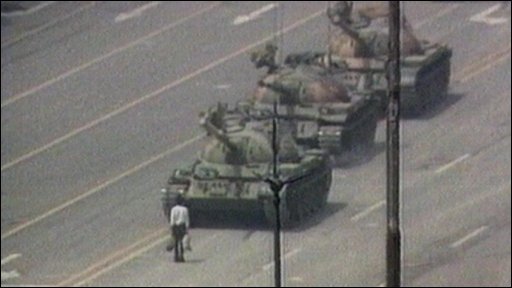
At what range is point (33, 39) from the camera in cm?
5800

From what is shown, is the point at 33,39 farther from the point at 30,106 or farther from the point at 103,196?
the point at 103,196


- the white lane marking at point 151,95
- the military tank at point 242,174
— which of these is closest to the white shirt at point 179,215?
Answer: the military tank at point 242,174

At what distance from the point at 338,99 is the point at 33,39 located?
1098 cm

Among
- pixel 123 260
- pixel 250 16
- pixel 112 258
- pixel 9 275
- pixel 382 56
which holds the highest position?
pixel 9 275

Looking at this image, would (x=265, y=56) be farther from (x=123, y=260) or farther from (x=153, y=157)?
(x=123, y=260)

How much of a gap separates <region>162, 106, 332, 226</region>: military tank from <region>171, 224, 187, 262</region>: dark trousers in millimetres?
492

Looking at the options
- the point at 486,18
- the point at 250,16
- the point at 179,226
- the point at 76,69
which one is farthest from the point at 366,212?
the point at 250,16

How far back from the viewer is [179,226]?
38.2 m

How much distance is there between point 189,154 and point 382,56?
4.11 m

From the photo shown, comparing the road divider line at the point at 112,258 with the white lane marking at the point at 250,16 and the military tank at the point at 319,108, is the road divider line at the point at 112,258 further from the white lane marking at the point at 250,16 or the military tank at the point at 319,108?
the white lane marking at the point at 250,16

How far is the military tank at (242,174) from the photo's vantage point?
42.7 m

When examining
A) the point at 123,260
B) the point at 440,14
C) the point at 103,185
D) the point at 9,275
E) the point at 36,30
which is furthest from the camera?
the point at 36,30

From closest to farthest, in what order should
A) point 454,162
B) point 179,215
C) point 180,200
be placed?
point 179,215, point 180,200, point 454,162

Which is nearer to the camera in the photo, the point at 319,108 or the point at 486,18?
the point at 319,108
